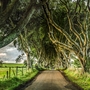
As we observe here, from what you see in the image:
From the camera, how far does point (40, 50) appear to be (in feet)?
227

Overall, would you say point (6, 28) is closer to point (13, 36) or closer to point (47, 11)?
point (47, 11)

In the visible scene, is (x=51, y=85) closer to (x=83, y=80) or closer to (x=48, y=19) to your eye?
(x=83, y=80)

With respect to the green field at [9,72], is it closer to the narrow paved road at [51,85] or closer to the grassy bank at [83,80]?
the narrow paved road at [51,85]

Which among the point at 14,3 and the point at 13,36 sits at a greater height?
A: the point at 14,3

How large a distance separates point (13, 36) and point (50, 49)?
189ft

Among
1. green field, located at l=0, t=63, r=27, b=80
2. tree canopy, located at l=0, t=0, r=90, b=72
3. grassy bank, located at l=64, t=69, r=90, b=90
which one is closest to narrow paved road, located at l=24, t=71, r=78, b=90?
grassy bank, located at l=64, t=69, r=90, b=90

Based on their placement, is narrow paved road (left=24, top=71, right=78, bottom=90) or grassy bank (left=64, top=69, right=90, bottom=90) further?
narrow paved road (left=24, top=71, right=78, bottom=90)

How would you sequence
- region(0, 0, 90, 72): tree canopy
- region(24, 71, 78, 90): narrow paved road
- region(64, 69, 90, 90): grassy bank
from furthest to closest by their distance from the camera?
1. region(24, 71, 78, 90): narrow paved road
2. region(64, 69, 90, 90): grassy bank
3. region(0, 0, 90, 72): tree canopy

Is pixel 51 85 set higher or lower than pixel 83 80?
lower

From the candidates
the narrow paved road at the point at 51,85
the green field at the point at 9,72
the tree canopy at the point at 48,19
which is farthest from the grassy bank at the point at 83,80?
the green field at the point at 9,72

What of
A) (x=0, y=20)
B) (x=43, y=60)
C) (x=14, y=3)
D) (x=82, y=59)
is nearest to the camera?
(x=0, y=20)

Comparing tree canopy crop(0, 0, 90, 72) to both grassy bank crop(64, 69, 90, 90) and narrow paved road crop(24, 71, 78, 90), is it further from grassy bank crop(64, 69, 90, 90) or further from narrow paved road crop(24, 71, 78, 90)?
narrow paved road crop(24, 71, 78, 90)

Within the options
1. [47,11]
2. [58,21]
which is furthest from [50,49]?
[47,11]

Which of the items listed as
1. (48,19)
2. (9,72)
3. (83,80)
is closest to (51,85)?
(83,80)
